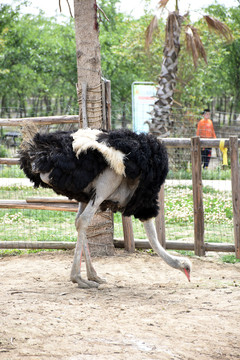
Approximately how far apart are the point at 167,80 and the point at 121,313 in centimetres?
999

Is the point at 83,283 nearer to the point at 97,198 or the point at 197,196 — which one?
the point at 97,198

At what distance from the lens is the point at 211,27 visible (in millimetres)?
13055

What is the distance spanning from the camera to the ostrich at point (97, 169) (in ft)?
15.3

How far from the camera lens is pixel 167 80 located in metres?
13.4

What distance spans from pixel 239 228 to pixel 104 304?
2.51 meters

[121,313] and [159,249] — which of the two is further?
[159,249]

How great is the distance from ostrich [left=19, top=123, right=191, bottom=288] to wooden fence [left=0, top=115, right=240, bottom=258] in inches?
56.3

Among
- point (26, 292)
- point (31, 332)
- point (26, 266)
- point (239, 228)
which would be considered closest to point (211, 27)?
point (239, 228)

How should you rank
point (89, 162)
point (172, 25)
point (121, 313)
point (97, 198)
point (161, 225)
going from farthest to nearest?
point (172, 25)
point (161, 225)
point (97, 198)
point (89, 162)
point (121, 313)

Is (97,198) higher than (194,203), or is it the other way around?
(97,198)

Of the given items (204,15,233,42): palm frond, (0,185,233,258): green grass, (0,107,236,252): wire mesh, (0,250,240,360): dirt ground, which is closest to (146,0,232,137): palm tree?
(204,15,233,42): palm frond

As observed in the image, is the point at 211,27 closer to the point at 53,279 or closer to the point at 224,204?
the point at 224,204

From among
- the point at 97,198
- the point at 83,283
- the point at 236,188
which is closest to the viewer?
the point at 97,198

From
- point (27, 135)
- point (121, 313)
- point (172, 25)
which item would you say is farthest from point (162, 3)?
point (121, 313)
